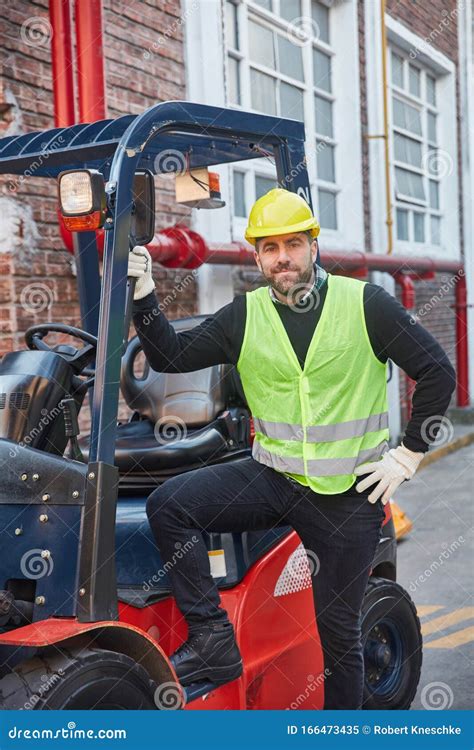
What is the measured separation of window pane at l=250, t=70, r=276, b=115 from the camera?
9.28 meters

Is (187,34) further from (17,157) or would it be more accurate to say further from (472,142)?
(472,142)

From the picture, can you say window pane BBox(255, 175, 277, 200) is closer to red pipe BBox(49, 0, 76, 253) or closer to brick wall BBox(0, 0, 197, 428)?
brick wall BBox(0, 0, 197, 428)

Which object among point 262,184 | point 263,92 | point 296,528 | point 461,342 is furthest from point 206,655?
point 461,342

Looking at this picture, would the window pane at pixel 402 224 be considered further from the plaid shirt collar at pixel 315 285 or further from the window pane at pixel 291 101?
the plaid shirt collar at pixel 315 285

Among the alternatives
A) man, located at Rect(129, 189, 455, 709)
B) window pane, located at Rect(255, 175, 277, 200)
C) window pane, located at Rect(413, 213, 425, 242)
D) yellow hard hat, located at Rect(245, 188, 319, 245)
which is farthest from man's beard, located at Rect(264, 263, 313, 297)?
window pane, located at Rect(413, 213, 425, 242)

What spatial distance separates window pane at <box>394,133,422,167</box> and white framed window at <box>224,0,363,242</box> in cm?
167

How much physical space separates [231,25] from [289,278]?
614 centimetres

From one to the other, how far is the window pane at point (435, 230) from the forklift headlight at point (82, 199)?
453 inches

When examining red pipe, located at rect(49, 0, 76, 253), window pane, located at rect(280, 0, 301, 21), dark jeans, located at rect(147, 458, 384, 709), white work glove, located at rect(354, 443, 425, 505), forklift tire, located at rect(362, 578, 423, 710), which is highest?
window pane, located at rect(280, 0, 301, 21)

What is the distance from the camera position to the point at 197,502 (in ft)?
11.1

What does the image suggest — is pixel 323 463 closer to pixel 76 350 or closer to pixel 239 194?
pixel 76 350

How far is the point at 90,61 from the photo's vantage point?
6242 mm

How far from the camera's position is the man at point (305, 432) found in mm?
3350

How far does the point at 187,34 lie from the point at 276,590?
539 cm
